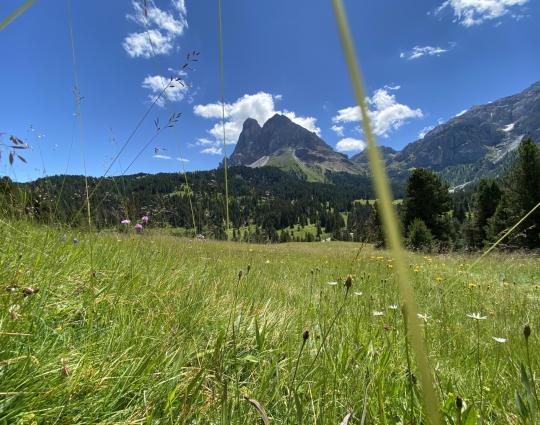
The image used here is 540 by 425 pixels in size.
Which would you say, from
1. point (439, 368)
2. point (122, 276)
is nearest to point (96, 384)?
point (122, 276)

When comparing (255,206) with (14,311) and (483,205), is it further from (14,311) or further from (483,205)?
(483,205)

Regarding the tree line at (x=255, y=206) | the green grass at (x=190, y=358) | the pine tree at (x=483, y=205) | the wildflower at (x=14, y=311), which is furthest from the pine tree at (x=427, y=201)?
the wildflower at (x=14, y=311)

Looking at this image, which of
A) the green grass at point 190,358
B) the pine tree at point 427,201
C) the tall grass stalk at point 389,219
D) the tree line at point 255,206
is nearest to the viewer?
the tall grass stalk at point 389,219

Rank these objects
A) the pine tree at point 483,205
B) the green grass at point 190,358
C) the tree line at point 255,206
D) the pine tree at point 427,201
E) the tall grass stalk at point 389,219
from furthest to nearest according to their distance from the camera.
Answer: the pine tree at point 483,205 < the pine tree at point 427,201 < the tree line at point 255,206 < the green grass at point 190,358 < the tall grass stalk at point 389,219

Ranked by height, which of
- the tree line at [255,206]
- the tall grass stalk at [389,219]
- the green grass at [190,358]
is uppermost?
the tree line at [255,206]

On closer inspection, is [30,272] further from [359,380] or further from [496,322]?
[496,322]

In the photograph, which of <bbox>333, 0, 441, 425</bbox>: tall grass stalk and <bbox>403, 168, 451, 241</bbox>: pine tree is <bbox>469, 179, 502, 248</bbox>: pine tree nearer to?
<bbox>403, 168, 451, 241</bbox>: pine tree

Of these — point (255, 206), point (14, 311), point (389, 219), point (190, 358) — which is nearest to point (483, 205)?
point (255, 206)

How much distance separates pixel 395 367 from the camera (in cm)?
217

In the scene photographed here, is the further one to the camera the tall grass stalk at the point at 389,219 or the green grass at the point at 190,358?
the green grass at the point at 190,358

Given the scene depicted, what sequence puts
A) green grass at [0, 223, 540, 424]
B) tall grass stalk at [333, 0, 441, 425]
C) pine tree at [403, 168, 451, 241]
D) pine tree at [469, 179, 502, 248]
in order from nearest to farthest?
tall grass stalk at [333, 0, 441, 425] < green grass at [0, 223, 540, 424] < pine tree at [403, 168, 451, 241] < pine tree at [469, 179, 502, 248]

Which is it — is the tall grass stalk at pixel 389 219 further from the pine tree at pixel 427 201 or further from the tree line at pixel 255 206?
the pine tree at pixel 427 201

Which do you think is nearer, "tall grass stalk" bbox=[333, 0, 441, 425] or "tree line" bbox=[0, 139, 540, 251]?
"tall grass stalk" bbox=[333, 0, 441, 425]

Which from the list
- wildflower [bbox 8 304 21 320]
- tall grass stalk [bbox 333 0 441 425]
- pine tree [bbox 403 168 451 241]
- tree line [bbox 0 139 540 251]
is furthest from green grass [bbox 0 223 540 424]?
pine tree [bbox 403 168 451 241]
